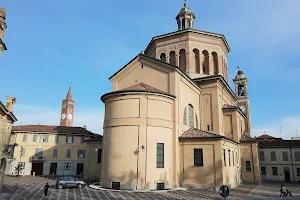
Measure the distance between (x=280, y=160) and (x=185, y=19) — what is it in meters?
25.4

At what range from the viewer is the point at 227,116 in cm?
2738

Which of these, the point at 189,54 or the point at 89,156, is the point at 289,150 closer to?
the point at 189,54

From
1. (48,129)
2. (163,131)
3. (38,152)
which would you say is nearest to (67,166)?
(38,152)

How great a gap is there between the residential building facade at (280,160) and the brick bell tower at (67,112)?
58.7 m

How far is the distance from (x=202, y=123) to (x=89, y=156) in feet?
45.2

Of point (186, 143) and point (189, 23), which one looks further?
point (189, 23)

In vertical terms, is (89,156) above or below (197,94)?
below

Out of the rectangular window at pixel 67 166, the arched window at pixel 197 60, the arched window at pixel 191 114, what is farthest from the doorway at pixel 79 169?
the arched window at pixel 197 60

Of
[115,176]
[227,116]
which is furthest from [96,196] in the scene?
[227,116]

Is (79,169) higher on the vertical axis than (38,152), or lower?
lower

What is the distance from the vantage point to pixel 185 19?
30.7m

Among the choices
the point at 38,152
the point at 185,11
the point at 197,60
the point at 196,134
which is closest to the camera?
the point at 196,134

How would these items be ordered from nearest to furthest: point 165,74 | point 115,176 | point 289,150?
point 115,176
point 165,74
point 289,150

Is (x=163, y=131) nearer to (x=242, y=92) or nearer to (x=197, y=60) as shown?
(x=197, y=60)
